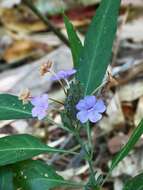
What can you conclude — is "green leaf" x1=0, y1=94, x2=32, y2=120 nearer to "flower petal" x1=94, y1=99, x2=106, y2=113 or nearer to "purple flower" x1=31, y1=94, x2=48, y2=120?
"purple flower" x1=31, y1=94, x2=48, y2=120

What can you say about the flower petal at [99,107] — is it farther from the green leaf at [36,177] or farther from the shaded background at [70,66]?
the green leaf at [36,177]

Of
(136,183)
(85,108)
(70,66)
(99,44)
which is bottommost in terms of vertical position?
(136,183)

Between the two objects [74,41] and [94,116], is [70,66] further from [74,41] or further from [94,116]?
[94,116]

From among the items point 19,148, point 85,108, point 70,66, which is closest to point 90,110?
point 85,108

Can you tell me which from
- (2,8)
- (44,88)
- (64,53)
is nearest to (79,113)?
(44,88)

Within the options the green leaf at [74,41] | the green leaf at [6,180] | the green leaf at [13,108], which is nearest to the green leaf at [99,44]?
the green leaf at [74,41]

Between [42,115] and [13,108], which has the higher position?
[13,108]

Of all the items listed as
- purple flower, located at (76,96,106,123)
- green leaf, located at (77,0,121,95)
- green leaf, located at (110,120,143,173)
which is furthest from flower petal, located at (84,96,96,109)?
green leaf, located at (77,0,121,95)
